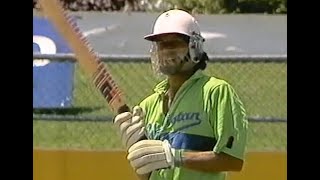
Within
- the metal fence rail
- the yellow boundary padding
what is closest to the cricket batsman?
the yellow boundary padding

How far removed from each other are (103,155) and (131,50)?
394 cm

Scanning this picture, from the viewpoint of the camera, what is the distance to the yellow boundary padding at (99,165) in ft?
18.8

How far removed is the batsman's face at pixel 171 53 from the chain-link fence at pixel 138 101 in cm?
295

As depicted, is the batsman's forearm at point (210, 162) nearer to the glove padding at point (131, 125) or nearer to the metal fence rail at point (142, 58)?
the glove padding at point (131, 125)

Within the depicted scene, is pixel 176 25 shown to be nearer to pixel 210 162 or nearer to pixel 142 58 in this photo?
pixel 210 162

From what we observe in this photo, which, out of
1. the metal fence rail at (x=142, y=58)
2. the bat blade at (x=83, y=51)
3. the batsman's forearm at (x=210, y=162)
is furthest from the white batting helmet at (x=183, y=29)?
the metal fence rail at (x=142, y=58)

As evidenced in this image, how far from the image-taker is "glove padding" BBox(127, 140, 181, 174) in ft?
11.4

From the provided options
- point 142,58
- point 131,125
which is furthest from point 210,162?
point 142,58

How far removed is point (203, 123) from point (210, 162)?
0.13m

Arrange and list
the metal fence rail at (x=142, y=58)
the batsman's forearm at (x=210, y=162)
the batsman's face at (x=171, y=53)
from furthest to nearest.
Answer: the metal fence rail at (x=142, y=58) < the batsman's face at (x=171, y=53) < the batsman's forearm at (x=210, y=162)
